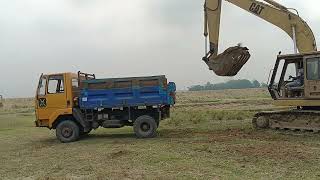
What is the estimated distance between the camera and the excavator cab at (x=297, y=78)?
55.3 ft

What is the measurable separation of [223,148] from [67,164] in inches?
176

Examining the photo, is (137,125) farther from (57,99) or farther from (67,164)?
(67,164)

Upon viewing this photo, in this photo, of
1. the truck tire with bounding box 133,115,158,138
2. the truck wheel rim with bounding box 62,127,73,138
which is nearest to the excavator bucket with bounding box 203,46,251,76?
the truck tire with bounding box 133,115,158,138

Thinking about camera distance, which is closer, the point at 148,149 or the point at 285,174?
the point at 285,174

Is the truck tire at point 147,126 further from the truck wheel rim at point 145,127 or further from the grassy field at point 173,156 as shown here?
the grassy field at point 173,156

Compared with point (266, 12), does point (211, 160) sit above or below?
Answer: below

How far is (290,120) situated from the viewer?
57.6 feet

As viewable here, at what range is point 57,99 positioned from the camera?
17953 millimetres

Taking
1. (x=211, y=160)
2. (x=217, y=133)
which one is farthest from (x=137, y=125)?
(x=211, y=160)

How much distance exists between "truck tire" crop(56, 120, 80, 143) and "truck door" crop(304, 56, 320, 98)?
8.69m

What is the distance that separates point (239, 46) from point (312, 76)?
321 centimetres

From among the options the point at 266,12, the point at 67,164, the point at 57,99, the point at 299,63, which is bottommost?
the point at 67,164

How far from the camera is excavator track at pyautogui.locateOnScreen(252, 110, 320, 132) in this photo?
663 inches

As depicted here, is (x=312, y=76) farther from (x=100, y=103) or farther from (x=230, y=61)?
(x=100, y=103)
